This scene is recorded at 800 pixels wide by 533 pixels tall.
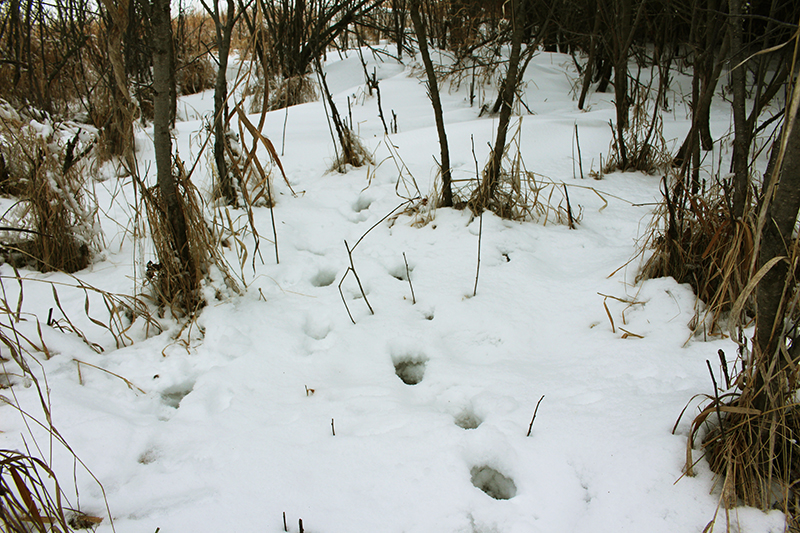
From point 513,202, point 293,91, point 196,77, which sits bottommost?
point 513,202

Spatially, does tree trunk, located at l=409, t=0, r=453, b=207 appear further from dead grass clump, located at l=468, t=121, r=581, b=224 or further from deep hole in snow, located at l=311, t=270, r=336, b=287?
deep hole in snow, located at l=311, t=270, r=336, b=287

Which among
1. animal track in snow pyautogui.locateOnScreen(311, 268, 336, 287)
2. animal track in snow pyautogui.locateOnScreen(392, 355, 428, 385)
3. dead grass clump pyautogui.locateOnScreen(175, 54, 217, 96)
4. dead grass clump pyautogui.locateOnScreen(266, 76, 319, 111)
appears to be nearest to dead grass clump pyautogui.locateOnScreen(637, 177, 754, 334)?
animal track in snow pyautogui.locateOnScreen(392, 355, 428, 385)

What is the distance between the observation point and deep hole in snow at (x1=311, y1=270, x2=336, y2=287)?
190cm

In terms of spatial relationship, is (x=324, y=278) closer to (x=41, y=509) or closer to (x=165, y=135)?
(x=165, y=135)

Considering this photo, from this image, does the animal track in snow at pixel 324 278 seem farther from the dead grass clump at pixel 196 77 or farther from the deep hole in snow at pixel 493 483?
the dead grass clump at pixel 196 77

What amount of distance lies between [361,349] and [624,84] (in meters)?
2.47

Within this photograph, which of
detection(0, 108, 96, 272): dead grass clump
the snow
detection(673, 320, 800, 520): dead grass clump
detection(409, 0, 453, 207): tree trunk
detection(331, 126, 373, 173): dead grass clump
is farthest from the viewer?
detection(331, 126, 373, 173): dead grass clump

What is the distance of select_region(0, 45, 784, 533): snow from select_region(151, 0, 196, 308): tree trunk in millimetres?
243

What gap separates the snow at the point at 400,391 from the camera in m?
0.99

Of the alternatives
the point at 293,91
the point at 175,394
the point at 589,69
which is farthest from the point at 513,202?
the point at 293,91

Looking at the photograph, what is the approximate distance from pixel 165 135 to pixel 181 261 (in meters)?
0.43

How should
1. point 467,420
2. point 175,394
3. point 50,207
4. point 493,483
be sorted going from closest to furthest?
point 493,483
point 467,420
point 175,394
point 50,207

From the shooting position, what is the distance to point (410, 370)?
147 centimetres

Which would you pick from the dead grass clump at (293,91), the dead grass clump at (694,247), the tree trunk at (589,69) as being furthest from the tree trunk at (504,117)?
the dead grass clump at (293,91)
